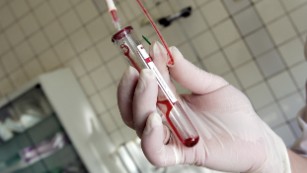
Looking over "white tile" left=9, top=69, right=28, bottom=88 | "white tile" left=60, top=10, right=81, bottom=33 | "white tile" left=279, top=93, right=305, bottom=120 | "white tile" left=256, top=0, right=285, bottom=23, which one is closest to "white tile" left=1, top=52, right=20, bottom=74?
"white tile" left=9, top=69, right=28, bottom=88

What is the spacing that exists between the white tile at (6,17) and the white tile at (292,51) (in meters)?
1.56

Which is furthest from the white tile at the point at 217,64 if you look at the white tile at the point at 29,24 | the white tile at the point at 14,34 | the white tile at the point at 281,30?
the white tile at the point at 14,34

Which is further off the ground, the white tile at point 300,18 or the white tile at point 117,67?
the white tile at point 117,67

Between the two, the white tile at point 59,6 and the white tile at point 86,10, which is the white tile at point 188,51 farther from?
the white tile at point 59,6

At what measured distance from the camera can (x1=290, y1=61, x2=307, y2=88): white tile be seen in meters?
1.67

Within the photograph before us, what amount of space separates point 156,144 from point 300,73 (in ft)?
3.89

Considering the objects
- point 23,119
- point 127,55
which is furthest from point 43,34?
point 127,55

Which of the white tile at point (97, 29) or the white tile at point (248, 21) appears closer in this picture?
the white tile at point (248, 21)

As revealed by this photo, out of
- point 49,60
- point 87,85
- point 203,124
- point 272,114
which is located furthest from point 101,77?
point 203,124

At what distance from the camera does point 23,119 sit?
1.92 metres

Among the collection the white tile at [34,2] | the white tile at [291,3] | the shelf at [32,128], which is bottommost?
the white tile at [291,3]

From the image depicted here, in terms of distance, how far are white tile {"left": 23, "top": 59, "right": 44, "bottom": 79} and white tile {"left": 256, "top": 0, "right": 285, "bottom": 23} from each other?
128 centimetres

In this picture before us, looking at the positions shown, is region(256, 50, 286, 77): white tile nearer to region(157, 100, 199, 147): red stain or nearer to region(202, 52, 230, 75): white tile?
region(202, 52, 230, 75): white tile

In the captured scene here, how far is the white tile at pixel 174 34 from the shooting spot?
180 cm
